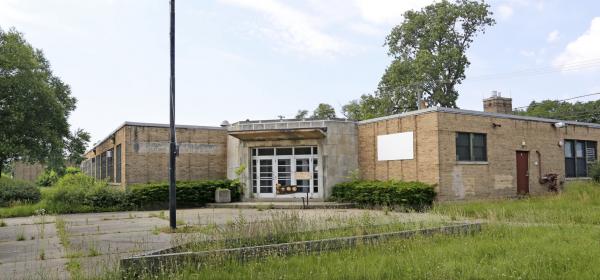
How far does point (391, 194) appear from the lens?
18.8 metres

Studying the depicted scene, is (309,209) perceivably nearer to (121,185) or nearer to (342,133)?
(342,133)

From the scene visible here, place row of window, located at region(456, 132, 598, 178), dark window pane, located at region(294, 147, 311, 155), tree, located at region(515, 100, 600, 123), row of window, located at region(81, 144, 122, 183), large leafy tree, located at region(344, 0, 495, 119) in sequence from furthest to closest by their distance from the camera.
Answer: tree, located at region(515, 100, 600, 123) < large leafy tree, located at region(344, 0, 495, 119) < row of window, located at region(81, 144, 122, 183) < dark window pane, located at region(294, 147, 311, 155) < row of window, located at region(456, 132, 598, 178)

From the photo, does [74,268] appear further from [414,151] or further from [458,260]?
[414,151]

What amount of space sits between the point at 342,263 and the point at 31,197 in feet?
62.8

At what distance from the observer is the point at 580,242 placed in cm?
893

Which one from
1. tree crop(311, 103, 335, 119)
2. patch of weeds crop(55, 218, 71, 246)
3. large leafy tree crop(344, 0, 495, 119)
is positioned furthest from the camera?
tree crop(311, 103, 335, 119)

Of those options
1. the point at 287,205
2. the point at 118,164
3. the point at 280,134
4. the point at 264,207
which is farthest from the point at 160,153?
the point at 287,205

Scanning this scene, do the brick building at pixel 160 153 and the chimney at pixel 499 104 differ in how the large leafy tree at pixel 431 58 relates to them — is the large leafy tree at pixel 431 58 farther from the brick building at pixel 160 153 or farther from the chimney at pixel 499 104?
the brick building at pixel 160 153

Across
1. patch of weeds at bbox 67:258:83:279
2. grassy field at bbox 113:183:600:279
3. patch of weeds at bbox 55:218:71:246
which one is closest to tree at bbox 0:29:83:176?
patch of weeds at bbox 55:218:71:246

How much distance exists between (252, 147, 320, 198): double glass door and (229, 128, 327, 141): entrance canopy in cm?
73

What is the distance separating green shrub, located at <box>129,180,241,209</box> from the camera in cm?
2088

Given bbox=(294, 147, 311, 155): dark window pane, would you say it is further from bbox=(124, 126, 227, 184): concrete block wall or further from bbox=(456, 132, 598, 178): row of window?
bbox=(456, 132, 598, 178): row of window

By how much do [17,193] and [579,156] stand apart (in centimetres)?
2723

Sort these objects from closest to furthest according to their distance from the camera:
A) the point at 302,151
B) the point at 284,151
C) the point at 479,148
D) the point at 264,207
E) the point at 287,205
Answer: the point at 264,207 → the point at 287,205 → the point at 479,148 → the point at 302,151 → the point at 284,151
